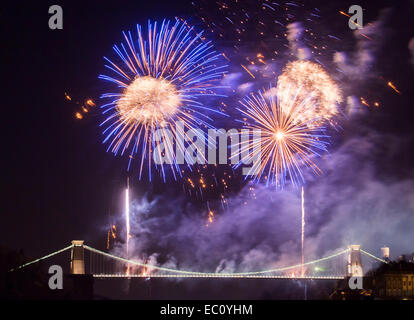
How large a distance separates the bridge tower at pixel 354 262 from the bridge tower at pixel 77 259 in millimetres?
39948

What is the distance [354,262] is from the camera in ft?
299

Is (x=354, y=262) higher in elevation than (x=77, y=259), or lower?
lower

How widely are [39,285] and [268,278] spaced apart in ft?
110

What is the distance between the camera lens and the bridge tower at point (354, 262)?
90181mm

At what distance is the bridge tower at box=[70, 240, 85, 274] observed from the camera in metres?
83.6

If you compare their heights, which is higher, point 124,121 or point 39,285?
point 124,121

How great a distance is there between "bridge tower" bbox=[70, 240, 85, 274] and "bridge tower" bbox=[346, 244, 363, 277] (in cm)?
3995

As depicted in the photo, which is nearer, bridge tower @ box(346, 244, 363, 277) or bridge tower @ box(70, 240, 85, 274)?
bridge tower @ box(70, 240, 85, 274)

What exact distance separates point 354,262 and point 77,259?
136 ft

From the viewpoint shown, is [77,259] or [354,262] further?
[354,262]
